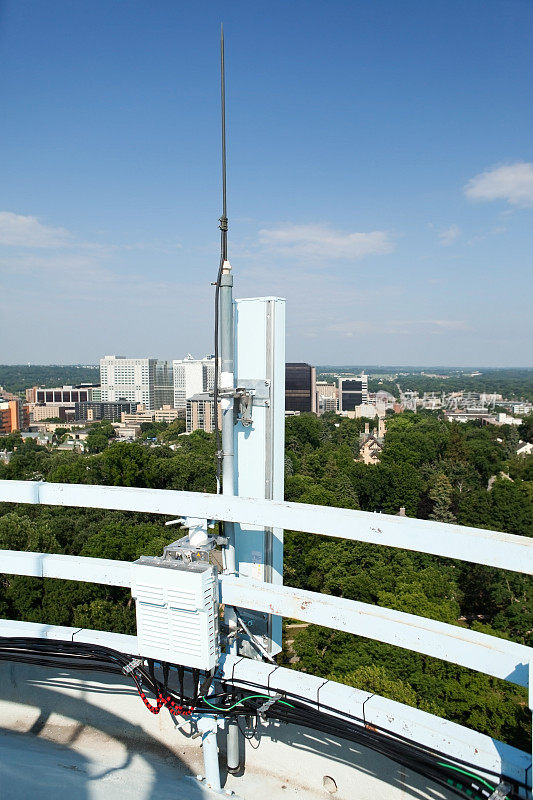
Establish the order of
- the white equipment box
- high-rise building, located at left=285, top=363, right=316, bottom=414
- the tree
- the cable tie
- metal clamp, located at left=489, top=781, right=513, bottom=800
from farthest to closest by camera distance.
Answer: high-rise building, located at left=285, top=363, right=316, bottom=414
the tree
the cable tie
the white equipment box
metal clamp, located at left=489, top=781, right=513, bottom=800

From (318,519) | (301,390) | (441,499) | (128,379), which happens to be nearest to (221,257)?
(318,519)

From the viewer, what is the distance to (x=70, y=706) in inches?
99.7

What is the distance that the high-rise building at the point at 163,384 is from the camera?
82.9m

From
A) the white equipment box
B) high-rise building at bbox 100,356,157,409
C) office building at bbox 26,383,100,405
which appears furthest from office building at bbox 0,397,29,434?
the white equipment box

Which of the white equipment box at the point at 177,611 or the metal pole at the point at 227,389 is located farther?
the metal pole at the point at 227,389

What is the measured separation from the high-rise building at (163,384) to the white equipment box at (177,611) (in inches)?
3143

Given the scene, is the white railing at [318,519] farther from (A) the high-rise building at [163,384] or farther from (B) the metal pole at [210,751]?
(A) the high-rise building at [163,384]

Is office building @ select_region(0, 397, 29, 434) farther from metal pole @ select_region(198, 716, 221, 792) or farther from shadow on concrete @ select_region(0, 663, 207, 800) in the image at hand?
metal pole @ select_region(198, 716, 221, 792)

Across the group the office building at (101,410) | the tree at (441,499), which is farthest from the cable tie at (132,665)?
the office building at (101,410)

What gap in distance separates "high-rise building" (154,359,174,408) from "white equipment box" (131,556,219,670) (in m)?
79.8

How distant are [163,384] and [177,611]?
85.1m

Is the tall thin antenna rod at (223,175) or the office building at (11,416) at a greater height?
the tall thin antenna rod at (223,175)

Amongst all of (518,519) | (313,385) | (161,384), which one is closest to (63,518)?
→ (518,519)

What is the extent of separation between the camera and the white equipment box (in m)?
2.13
